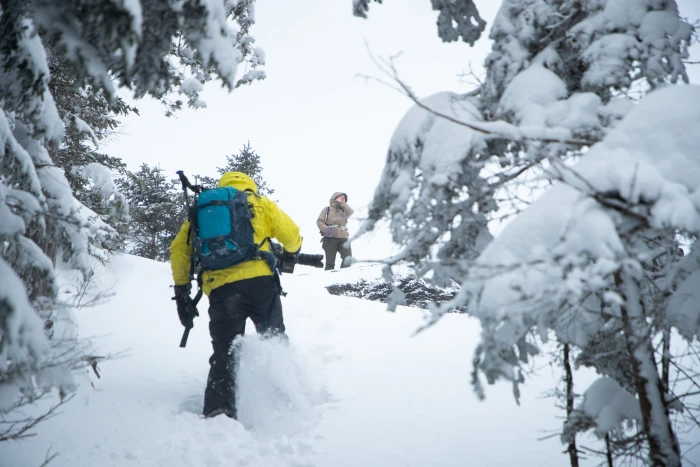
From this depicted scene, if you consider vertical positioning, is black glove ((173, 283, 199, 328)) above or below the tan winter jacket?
below

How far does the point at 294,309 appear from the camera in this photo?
8.57 m

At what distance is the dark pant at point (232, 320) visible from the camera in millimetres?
3908

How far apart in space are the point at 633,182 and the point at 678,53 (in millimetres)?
1349

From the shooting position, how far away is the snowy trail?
10.2 feet

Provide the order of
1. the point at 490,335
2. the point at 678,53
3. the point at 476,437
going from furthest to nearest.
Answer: the point at 476,437, the point at 678,53, the point at 490,335

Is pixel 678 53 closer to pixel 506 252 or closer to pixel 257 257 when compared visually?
pixel 506 252

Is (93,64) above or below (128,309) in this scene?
above

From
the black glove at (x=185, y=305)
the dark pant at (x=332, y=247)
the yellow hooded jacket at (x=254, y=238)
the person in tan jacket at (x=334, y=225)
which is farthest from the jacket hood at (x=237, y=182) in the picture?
the dark pant at (x=332, y=247)

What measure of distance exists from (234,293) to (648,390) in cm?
363

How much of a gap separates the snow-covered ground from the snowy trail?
0.01m

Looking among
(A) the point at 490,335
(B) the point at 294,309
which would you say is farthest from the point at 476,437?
(B) the point at 294,309

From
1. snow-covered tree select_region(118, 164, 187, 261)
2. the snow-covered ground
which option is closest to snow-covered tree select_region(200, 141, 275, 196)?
snow-covered tree select_region(118, 164, 187, 261)

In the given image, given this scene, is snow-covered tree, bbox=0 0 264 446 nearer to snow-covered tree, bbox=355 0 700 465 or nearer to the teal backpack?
snow-covered tree, bbox=355 0 700 465

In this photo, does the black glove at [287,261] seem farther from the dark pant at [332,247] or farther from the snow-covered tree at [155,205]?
the snow-covered tree at [155,205]
